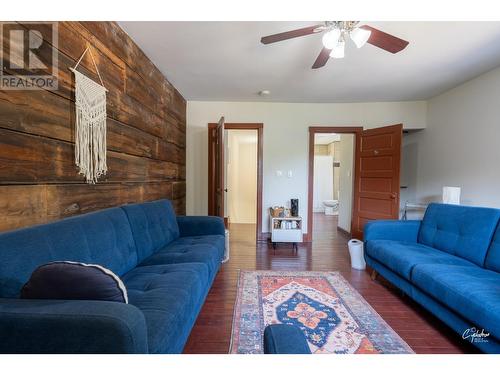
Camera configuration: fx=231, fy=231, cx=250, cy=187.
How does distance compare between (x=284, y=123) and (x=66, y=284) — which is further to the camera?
(x=284, y=123)

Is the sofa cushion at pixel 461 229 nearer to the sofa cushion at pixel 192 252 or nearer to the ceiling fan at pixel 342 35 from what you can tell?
the ceiling fan at pixel 342 35

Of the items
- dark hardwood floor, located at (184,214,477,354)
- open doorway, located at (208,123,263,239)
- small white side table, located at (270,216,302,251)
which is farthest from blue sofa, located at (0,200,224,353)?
open doorway, located at (208,123,263,239)

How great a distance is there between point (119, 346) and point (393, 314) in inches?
81.9

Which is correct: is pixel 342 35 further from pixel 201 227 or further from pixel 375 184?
pixel 375 184

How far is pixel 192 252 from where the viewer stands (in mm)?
1998

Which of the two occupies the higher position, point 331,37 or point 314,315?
point 331,37

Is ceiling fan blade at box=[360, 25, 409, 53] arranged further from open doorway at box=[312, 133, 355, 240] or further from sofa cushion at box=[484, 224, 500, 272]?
open doorway at box=[312, 133, 355, 240]

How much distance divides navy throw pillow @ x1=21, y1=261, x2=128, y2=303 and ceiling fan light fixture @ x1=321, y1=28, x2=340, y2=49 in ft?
6.90

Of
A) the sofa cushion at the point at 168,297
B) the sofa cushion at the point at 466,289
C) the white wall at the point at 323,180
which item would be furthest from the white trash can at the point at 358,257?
the white wall at the point at 323,180

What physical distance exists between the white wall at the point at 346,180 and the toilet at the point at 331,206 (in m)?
2.18

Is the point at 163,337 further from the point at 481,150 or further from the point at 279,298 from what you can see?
the point at 481,150

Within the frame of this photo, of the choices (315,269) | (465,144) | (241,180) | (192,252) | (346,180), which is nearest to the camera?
(192,252)

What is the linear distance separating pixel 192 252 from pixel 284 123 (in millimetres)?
2975

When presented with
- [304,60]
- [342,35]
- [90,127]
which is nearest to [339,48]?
[342,35]
